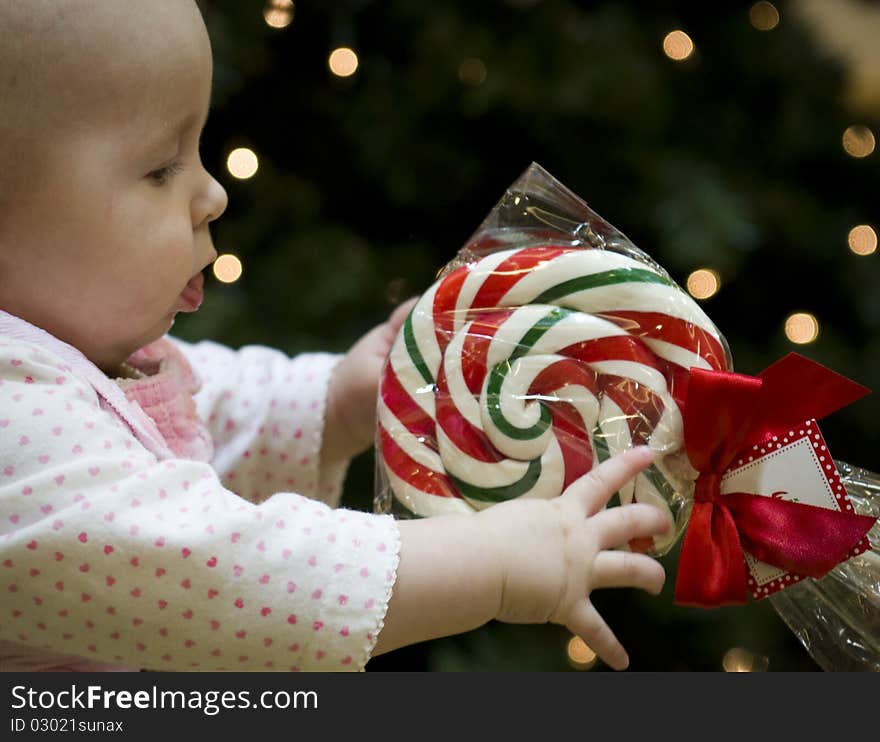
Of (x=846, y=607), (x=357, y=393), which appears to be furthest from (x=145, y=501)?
(x=846, y=607)

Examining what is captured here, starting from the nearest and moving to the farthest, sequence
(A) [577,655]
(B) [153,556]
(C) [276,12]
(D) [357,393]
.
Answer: (B) [153,556]
(D) [357,393]
(C) [276,12]
(A) [577,655]

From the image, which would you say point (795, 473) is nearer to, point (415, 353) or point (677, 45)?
point (415, 353)

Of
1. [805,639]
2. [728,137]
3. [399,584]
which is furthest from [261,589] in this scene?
[728,137]

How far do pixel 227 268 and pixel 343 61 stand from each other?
13.8 inches

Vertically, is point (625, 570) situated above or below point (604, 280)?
below

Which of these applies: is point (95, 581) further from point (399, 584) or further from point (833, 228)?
point (833, 228)

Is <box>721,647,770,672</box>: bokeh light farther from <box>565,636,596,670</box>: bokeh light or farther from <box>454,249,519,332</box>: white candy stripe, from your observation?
<box>454,249,519,332</box>: white candy stripe

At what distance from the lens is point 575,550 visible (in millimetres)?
706

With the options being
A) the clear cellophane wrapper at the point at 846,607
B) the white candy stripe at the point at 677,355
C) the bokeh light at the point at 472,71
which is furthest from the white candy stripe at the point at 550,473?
the bokeh light at the point at 472,71

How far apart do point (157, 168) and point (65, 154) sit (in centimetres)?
7

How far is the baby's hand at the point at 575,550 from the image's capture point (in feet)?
2.28

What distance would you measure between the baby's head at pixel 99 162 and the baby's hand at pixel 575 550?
1.11ft

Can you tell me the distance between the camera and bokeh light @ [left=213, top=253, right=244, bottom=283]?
4.91 feet

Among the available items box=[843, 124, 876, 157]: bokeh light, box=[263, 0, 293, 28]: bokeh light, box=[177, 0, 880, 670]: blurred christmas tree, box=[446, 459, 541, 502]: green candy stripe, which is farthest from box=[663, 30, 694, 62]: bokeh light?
box=[446, 459, 541, 502]: green candy stripe
